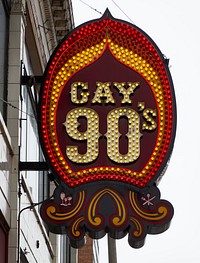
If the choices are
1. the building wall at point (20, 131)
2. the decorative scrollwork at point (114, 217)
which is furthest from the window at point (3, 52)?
the decorative scrollwork at point (114, 217)

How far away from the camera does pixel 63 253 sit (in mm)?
37062

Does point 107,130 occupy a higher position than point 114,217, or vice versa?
point 107,130

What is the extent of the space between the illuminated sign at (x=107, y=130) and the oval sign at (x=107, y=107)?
2 centimetres

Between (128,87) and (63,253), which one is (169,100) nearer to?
(128,87)

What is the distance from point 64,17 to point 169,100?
35.2 ft

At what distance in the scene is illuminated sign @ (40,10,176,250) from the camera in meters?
19.3

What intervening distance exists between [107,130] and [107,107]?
20.1 inches

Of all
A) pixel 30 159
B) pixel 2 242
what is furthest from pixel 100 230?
pixel 30 159

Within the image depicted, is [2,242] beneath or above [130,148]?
beneath

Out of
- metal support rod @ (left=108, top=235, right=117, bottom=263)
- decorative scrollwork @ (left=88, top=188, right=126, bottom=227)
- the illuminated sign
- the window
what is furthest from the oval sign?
metal support rod @ (left=108, top=235, right=117, bottom=263)

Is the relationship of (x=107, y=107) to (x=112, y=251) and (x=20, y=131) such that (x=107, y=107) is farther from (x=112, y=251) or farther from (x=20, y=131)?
(x=112, y=251)

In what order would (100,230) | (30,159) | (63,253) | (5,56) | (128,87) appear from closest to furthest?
(100,230), (128,87), (5,56), (30,159), (63,253)

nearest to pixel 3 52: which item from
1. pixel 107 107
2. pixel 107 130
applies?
pixel 107 107

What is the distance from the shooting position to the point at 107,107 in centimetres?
2052
